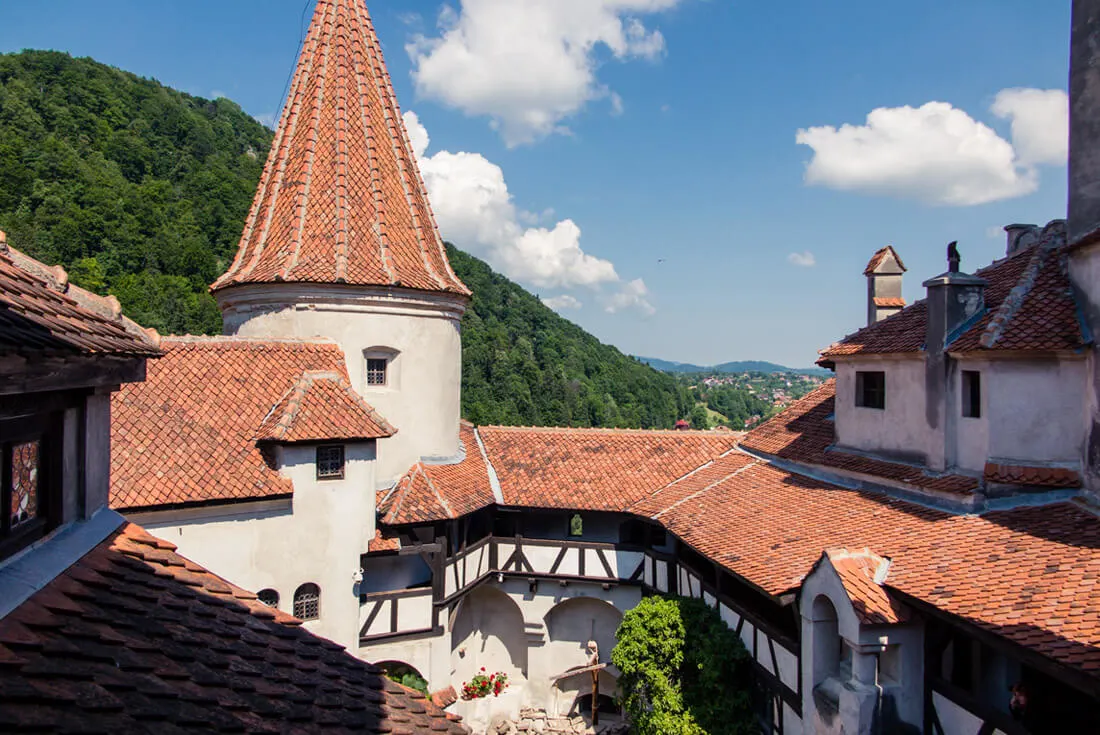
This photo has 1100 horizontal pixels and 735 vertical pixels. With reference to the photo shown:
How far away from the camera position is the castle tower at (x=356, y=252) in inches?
633

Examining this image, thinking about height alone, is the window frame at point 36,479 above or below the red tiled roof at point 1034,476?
above

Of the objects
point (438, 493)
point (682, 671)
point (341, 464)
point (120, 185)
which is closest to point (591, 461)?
point (438, 493)

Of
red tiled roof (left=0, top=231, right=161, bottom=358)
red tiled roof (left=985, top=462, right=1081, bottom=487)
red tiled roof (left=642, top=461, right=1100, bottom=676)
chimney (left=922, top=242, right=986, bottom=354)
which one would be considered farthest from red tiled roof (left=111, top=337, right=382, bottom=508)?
red tiled roof (left=985, top=462, right=1081, bottom=487)

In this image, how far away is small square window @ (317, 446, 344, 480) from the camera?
46.9 feet

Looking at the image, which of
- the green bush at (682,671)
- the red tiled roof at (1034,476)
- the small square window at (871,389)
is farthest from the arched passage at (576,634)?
the red tiled roof at (1034,476)

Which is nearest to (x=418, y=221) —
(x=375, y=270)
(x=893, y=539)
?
(x=375, y=270)

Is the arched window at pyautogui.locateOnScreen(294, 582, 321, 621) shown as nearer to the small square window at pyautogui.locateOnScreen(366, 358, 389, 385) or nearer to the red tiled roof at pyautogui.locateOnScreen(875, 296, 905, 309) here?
the small square window at pyautogui.locateOnScreen(366, 358, 389, 385)

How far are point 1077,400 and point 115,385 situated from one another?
39.6 feet

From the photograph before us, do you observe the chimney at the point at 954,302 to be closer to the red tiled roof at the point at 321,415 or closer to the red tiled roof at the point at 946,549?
the red tiled roof at the point at 946,549

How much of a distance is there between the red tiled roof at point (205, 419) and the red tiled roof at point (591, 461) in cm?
557

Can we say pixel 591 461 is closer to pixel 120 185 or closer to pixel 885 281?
pixel 885 281

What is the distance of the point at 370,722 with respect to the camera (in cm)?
416

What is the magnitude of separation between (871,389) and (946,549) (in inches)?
205

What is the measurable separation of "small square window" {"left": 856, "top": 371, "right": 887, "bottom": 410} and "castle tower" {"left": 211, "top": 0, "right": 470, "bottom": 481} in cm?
923
